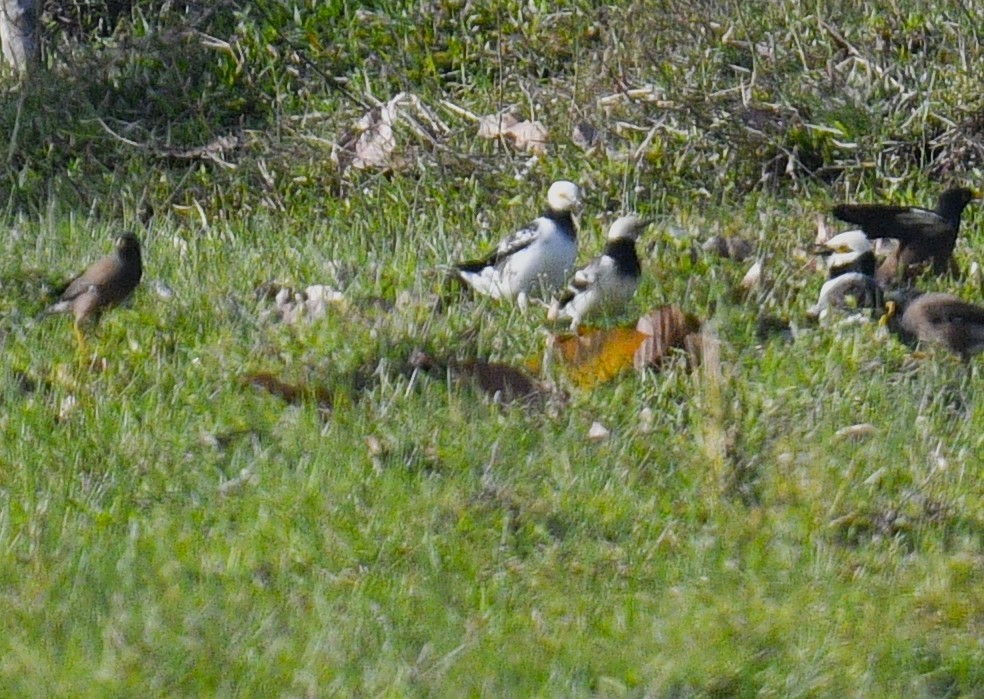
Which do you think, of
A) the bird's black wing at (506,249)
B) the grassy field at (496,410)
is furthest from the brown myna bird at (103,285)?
the bird's black wing at (506,249)

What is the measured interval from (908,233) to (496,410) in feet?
7.93

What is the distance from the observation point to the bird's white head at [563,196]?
7605mm

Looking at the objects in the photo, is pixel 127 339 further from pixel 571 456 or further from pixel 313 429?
pixel 571 456

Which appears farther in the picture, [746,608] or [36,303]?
[36,303]

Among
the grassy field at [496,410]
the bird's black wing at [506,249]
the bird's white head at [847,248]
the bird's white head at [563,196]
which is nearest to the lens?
the grassy field at [496,410]

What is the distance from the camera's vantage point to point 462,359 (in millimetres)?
5746

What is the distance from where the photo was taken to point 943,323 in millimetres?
5844

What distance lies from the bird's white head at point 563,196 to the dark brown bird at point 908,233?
1294 mm

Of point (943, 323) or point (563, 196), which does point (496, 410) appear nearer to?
point (943, 323)

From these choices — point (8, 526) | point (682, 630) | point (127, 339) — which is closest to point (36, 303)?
point (127, 339)

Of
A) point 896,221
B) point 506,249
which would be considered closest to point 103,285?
point 506,249

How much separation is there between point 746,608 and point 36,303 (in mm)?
3482

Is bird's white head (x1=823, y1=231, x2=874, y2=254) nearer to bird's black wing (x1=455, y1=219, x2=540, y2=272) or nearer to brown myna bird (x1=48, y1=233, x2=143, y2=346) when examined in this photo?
bird's black wing (x1=455, y1=219, x2=540, y2=272)

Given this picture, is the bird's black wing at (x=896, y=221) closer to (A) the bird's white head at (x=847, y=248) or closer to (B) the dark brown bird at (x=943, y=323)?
(A) the bird's white head at (x=847, y=248)
